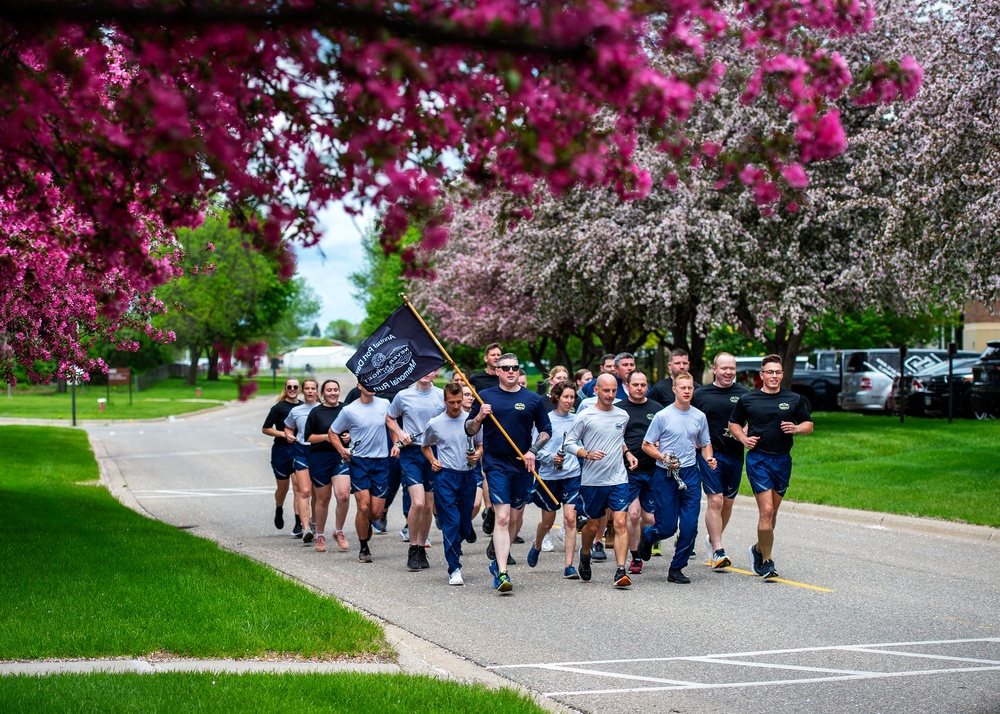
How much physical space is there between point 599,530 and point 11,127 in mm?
8622

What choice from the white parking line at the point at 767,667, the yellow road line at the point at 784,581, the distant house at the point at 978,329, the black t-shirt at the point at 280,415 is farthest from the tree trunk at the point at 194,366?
the white parking line at the point at 767,667

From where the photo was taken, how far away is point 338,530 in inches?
531

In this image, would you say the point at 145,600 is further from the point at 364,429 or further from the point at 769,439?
the point at 769,439

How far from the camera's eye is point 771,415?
11.3 metres

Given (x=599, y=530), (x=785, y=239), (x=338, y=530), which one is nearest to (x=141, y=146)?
(x=599, y=530)

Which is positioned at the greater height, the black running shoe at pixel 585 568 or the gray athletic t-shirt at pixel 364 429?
the gray athletic t-shirt at pixel 364 429

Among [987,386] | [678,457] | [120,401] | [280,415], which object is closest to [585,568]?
[678,457]

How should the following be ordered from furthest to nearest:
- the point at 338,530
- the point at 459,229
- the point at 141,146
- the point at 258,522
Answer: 1. the point at 459,229
2. the point at 258,522
3. the point at 338,530
4. the point at 141,146

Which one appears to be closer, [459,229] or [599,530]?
[599,530]

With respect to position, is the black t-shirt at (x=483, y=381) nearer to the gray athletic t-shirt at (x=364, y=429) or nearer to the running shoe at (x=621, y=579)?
the gray athletic t-shirt at (x=364, y=429)

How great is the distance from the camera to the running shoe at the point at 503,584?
10.3 m

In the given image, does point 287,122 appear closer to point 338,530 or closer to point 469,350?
point 338,530

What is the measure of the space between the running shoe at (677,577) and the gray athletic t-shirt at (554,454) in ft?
4.48

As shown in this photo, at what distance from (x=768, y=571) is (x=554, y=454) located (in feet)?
7.88
